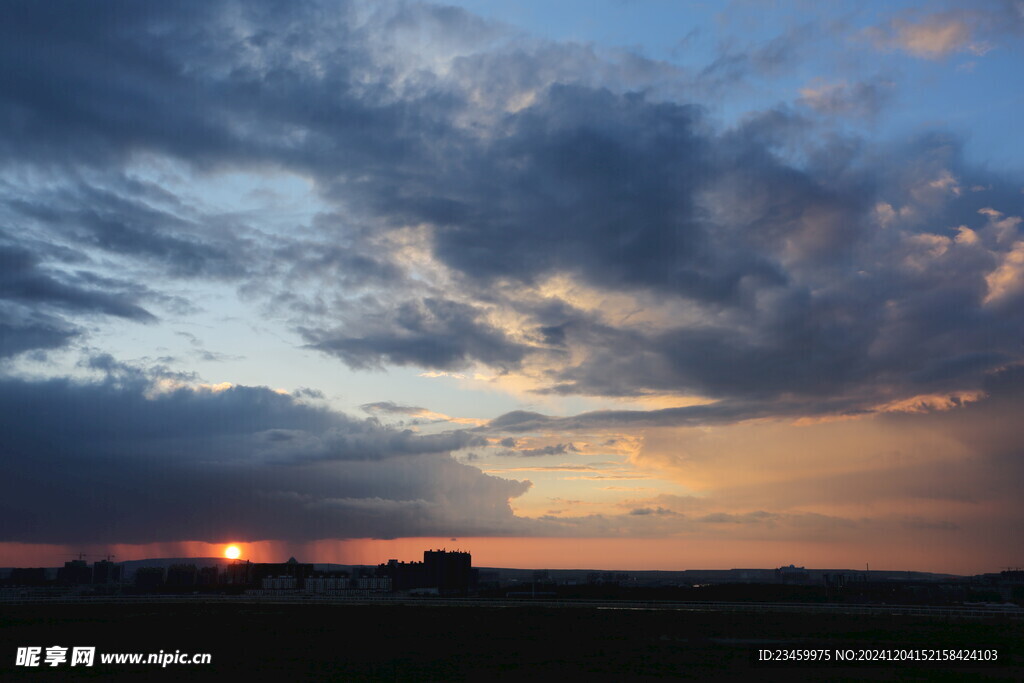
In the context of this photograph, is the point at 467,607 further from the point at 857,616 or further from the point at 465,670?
the point at 465,670

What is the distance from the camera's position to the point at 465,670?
5803 cm

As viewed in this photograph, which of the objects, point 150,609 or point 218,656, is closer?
point 218,656

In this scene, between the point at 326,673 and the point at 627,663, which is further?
the point at 627,663

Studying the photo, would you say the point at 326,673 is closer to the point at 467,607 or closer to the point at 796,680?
the point at 796,680

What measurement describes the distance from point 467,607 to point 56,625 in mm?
62677

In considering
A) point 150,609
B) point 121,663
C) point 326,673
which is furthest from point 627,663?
point 150,609

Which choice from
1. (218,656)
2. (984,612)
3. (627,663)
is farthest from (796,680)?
(984,612)

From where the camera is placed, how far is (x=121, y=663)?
6278cm

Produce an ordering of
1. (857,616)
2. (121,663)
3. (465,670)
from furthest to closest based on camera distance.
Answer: (857,616) < (121,663) < (465,670)

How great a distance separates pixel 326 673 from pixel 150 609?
298ft

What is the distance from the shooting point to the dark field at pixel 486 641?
56219 mm

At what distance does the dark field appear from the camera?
56.2m

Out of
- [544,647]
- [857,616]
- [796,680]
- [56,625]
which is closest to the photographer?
[796,680]

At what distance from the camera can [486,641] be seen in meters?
79.2
